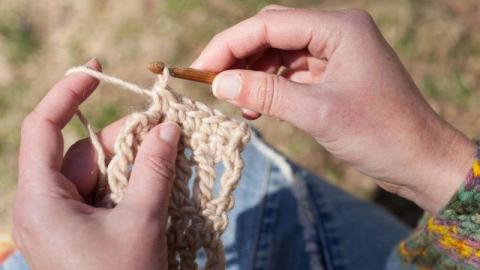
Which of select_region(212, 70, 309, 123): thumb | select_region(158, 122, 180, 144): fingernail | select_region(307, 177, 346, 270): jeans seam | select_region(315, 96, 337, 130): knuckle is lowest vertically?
select_region(307, 177, 346, 270): jeans seam

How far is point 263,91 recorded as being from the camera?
0.91m

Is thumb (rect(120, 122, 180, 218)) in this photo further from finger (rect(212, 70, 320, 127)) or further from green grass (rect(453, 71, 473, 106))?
green grass (rect(453, 71, 473, 106))

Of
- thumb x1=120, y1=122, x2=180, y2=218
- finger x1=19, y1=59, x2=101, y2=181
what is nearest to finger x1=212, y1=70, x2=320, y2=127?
thumb x1=120, y1=122, x2=180, y2=218

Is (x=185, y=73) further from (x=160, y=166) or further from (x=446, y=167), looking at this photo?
(x=446, y=167)

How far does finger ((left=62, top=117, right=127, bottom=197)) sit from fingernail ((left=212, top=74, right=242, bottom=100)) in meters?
0.18

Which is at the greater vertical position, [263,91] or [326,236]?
[263,91]

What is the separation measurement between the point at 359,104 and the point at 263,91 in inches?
6.6

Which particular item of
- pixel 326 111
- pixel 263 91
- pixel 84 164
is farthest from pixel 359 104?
pixel 84 164

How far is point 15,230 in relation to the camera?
812 mm

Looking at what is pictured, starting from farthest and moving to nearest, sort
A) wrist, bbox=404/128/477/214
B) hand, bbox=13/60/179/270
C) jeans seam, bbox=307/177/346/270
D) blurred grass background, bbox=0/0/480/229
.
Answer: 1. blurred grass background, bbox=0/0/480/229
2. jeans seam, bbox=307/177/346/270
3. wrist, bbox=404/128/477/214
4. hand, bbox=13/60/179/270

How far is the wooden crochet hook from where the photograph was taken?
2.94 ft

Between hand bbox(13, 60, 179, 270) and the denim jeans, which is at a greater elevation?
hand bbox(13, 60, 179, 270)

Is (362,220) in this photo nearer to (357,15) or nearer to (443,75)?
(357,15)

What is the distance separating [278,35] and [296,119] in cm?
21
